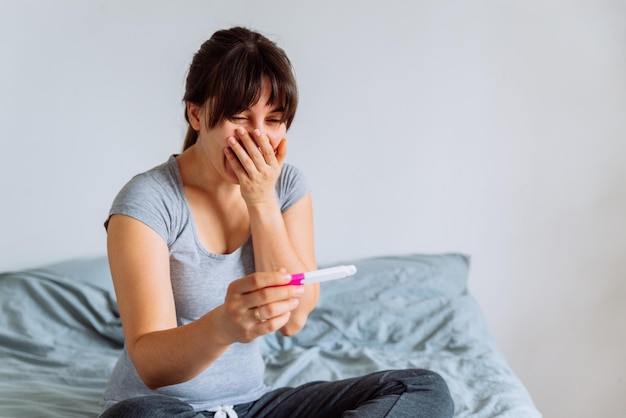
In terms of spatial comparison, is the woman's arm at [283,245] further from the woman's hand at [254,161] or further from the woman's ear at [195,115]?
the woman's ear at [195,115]

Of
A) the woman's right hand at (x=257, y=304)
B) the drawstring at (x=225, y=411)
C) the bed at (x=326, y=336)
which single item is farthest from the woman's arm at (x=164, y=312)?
the bed at (x=326, y=336)

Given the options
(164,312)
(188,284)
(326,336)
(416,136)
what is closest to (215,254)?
(188,284)

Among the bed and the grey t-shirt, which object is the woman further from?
the bed

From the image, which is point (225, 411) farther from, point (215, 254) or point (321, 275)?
point (321, 275)

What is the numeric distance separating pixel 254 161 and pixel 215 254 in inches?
7.3

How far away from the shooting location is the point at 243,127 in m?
1.24

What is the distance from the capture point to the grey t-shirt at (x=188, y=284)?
1294 mm

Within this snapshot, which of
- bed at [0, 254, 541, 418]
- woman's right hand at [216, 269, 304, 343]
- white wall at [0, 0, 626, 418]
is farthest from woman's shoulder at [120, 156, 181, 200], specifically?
white wall at [0, 0, 626, 418]

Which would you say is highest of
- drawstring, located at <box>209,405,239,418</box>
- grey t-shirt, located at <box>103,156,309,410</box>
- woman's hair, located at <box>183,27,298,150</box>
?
woman's hair, located at <box>183,27,298,150</box>

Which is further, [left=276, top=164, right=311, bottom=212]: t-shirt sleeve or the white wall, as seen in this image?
the white wall

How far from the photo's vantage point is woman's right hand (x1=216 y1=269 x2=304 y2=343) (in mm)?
984

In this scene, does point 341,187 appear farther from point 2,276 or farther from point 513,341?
point 2,276

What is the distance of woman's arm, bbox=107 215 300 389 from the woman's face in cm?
16

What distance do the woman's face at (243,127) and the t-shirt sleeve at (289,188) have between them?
0.18 m
